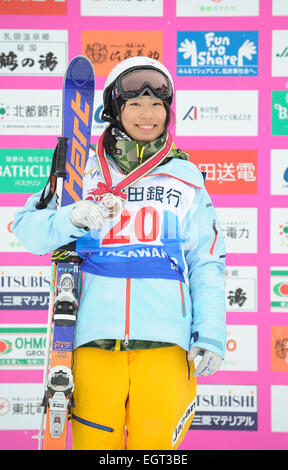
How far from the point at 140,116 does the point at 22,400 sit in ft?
6.74

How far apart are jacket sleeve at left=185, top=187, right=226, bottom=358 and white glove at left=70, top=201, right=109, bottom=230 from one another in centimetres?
38

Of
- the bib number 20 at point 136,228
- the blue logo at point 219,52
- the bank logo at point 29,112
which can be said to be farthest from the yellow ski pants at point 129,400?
the blue logo at point 219,52

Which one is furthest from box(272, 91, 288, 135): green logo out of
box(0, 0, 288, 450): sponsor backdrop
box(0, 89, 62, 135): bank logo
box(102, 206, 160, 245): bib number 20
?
box(102, 206, 160, 245): bib number 20

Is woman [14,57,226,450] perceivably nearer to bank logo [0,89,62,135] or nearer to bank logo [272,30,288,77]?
bank logo [0,89,62,135]

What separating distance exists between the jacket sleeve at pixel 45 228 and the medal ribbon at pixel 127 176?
0.14m

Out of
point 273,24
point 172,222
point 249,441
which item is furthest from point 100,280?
point 273,24

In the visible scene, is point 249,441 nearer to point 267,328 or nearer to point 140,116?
point 267,328

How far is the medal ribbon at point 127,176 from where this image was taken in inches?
61.9

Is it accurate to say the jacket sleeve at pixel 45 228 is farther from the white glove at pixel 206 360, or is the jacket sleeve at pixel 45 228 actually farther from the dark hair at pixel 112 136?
the white glove at pixel 206 360

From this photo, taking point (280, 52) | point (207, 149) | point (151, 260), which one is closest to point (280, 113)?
point (280, 52)

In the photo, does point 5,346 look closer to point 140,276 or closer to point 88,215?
point 140,276

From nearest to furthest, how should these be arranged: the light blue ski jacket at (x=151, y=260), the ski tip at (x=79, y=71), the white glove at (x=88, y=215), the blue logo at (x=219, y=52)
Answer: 1. the white glove at (x=88, y=215)
2. the light blue ski jacket at (x=151, y=260)
3. the ski tip at (x=79, y=71)
4. the blue logo at (x=219, y=52)

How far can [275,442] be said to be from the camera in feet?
9.77
